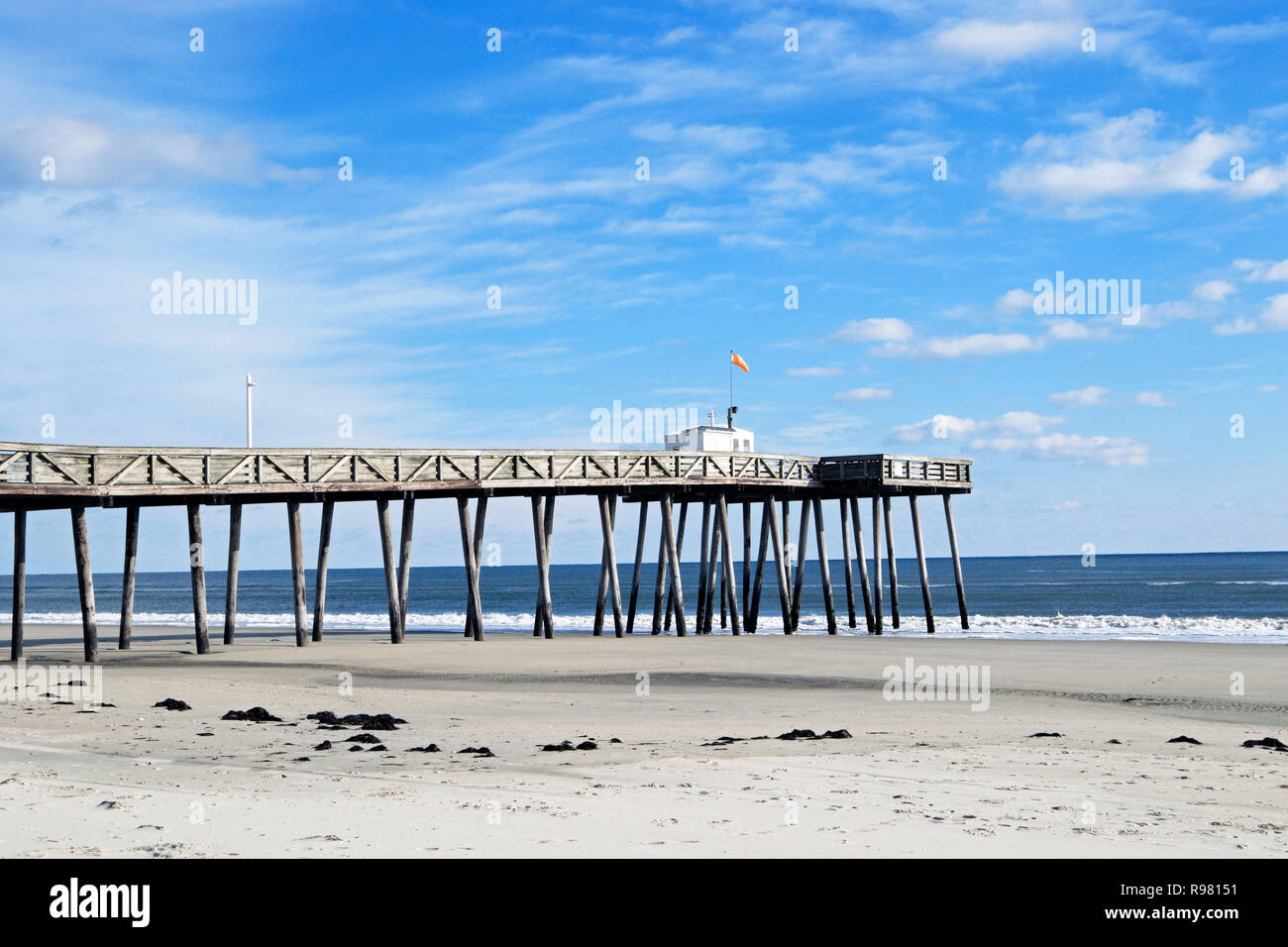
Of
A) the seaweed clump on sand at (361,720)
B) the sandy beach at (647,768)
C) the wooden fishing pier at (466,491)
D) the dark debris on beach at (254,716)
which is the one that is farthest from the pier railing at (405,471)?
the seaweed clump on sand at (361,720)

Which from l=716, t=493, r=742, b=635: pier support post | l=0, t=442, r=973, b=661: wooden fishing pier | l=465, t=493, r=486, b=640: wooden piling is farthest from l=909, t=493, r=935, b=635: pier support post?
l=465, t=493, r=486, b=640: wooden piling

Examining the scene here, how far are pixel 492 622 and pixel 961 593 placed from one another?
19206 millimetres

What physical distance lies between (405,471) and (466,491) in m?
1.90

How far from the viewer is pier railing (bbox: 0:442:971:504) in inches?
882

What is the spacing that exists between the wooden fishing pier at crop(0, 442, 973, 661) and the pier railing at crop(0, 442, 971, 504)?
0.10 ft

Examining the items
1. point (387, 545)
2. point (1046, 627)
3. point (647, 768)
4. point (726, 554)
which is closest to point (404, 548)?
point (387, 545)

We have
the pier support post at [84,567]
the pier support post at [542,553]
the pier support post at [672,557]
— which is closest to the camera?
the pier support post at [84,567]

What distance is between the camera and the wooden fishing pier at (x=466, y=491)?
2323 cm

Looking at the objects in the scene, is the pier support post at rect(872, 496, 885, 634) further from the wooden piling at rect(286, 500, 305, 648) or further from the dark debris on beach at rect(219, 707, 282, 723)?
the dark debris on beach at rect(219, 707, 282, 723)

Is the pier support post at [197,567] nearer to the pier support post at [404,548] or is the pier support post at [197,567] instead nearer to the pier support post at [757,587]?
the pier support post at [404,548]

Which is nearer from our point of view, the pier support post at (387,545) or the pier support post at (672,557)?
the pier support post at (387,545)

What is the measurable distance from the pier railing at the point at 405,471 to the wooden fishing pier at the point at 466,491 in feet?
0.10
